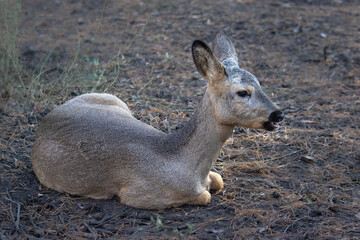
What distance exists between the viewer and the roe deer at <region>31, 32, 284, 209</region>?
4039 mm

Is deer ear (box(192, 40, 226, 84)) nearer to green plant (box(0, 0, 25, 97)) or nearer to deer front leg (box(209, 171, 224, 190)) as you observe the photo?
deer front leg (box(209, 171, 224, 190))

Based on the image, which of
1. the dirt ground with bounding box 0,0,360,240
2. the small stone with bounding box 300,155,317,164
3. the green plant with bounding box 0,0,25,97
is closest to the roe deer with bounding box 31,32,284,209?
the dirt ground with bounding box 0,0,360,240

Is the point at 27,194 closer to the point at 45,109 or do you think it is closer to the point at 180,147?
the point at 180,147

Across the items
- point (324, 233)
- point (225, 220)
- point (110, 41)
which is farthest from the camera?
point (110, 41)

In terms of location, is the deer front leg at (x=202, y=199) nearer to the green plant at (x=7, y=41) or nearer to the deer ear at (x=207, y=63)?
the deer ear at (x=207, y=63)

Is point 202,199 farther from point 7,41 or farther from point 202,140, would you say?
point 7,41

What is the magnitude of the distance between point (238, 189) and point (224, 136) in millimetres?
766

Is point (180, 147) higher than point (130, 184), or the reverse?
point (180, 147)

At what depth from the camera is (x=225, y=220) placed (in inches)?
162

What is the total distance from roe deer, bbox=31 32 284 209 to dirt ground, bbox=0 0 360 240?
15 centimetres

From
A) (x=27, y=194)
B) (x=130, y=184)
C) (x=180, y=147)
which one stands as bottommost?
(x=27, y=194)

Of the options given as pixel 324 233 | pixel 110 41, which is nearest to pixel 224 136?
pixel 324 233

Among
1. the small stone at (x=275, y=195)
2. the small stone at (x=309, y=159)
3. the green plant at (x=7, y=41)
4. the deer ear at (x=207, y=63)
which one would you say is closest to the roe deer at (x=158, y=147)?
the deer ear at (x=207, y=63)

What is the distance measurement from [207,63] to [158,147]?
86 centimetres
